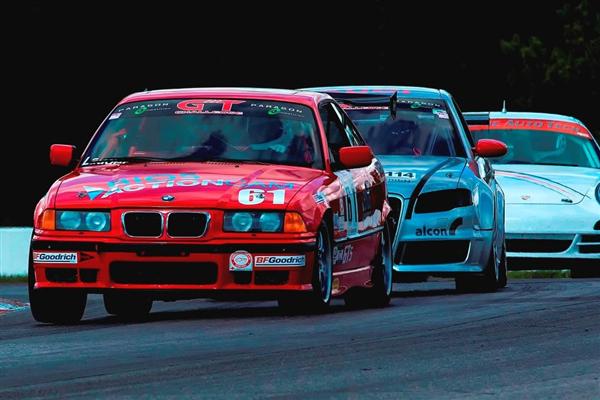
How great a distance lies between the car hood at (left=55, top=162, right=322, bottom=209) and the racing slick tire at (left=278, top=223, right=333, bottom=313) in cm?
35

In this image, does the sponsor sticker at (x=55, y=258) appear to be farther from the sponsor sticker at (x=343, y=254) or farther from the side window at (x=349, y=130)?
the side window at (x=349, y=130)

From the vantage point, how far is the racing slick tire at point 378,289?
41.3 ft

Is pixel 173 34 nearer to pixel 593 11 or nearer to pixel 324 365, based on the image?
A: pixel 593 11

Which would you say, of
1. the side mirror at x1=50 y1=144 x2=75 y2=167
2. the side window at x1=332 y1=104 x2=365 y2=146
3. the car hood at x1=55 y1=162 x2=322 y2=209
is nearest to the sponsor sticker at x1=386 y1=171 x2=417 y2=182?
the side window at x1=332 y1=104 x2=365 y2=146

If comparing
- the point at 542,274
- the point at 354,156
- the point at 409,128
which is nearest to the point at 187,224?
the point at 354,156

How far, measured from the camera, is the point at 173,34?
44.6m

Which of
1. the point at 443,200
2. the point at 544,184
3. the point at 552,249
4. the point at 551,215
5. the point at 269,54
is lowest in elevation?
the point at 269,54

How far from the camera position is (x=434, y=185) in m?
13.9

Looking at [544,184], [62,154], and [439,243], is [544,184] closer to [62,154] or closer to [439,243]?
[439,243]

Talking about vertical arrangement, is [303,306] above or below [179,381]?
below

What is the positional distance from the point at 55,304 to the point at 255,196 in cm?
141

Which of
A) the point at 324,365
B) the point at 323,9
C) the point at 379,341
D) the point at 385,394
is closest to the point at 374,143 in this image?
the point at 379,341

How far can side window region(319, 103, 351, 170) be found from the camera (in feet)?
40.9

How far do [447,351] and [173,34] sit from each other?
36.1 m
